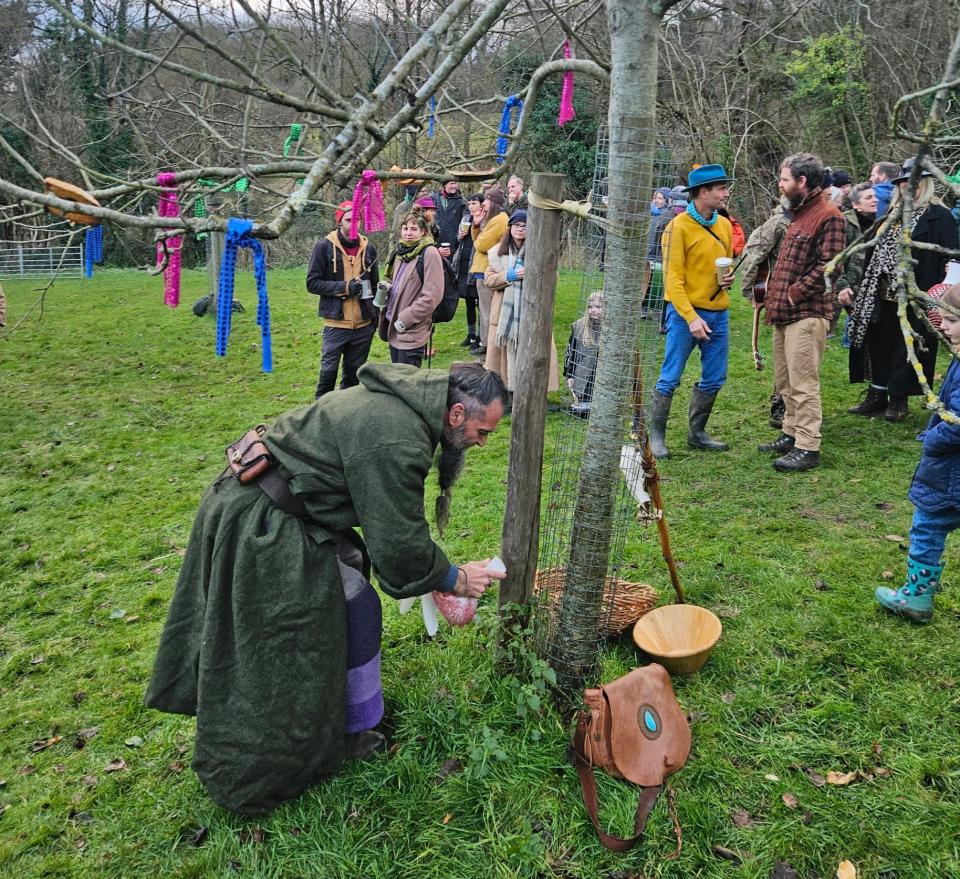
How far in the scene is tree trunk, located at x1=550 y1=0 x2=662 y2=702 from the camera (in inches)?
110

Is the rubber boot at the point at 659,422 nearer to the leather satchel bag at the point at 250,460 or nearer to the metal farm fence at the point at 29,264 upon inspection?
the leather satchel bag at the point at 250,460

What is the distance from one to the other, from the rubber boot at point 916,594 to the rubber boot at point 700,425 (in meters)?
2.76

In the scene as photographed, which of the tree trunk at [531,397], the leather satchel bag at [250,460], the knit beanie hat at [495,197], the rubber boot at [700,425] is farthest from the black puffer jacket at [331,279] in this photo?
the leather satchel bag at [250,460]

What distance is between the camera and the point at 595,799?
2.84 metres

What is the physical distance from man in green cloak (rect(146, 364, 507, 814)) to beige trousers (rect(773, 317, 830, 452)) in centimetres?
383

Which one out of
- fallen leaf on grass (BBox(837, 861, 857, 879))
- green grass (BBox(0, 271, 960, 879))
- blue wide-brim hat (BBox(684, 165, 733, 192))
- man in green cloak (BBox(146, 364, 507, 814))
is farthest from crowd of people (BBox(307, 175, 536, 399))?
fallen leaf on grass (BBox(837, 861, 857, 879))

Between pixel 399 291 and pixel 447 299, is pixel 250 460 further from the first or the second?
pixel 447 299

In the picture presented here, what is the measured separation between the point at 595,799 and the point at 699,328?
4046 mm

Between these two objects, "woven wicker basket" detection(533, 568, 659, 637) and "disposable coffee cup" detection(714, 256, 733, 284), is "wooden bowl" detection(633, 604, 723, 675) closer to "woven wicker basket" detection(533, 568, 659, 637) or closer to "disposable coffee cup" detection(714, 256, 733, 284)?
"woven wicker basket" detection(533, 568, 659, 637)

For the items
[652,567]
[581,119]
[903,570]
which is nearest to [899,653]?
[903,570]

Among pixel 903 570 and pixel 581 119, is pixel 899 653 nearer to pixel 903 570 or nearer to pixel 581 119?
pixel 903 570

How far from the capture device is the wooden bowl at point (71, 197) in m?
1.91

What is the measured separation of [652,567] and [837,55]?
470 inches

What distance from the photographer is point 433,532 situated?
5391mm
